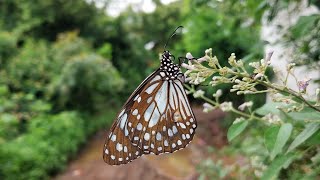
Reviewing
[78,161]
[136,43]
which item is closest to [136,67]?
[136,43]

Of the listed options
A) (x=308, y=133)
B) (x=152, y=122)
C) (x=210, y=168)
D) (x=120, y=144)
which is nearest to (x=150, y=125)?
(x=152, y=122)

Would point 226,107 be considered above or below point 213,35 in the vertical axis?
below

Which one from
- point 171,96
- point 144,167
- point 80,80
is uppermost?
point 80,80

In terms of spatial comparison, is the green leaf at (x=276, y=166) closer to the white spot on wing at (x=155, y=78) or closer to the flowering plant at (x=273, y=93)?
the flowering plant at (x=273, y=93)

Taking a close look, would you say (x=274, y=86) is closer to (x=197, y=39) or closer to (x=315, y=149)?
(x=315, y=149)

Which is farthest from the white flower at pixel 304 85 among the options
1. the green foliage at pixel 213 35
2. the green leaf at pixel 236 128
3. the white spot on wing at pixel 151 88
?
the green foliage at pixel 213 35

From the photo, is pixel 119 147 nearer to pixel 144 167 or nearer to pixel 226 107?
pixel 226 107

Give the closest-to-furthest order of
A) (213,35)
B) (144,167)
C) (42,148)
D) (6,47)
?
(42,148) → (144,167) → (213,35) → (6,47)
